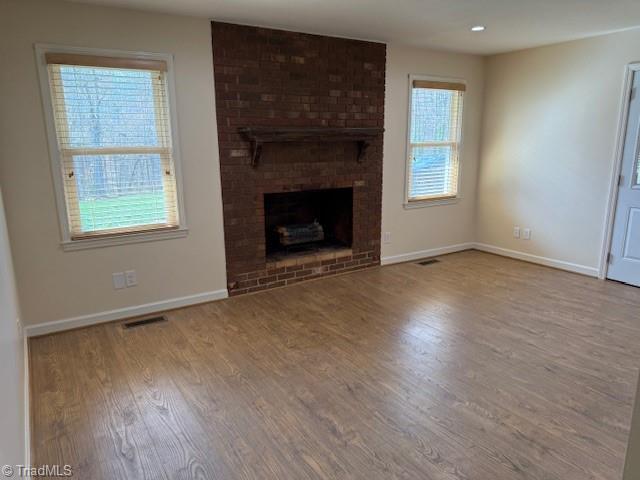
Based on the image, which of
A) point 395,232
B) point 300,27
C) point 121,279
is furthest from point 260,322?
point 300,27

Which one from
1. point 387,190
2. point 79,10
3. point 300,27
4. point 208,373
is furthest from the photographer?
point 387,190

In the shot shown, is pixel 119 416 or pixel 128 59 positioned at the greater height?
pixel 128 59

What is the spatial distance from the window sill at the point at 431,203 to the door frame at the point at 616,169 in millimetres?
1630

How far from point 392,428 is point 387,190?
3040 mm

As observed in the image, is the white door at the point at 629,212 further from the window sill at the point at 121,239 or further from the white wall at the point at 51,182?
the window sill at the point at 121,239

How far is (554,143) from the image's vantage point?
4.55m

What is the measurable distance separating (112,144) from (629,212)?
4.64 m

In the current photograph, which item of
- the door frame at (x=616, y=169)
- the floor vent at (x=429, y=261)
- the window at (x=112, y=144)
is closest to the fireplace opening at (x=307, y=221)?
the floor vent at (x=429, y=261)

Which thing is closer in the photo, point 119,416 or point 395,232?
point 119,416

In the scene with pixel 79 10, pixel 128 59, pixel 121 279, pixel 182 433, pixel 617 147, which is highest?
pixel 79 10

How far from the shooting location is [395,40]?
4.21 meters

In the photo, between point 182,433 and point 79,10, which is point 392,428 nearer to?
point 182,433

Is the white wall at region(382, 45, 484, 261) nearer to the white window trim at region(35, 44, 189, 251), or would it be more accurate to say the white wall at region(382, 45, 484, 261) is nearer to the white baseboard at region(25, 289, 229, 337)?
the white baseboard at region(25, 289, 229, 337)

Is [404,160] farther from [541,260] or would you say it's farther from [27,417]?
[27,417]
